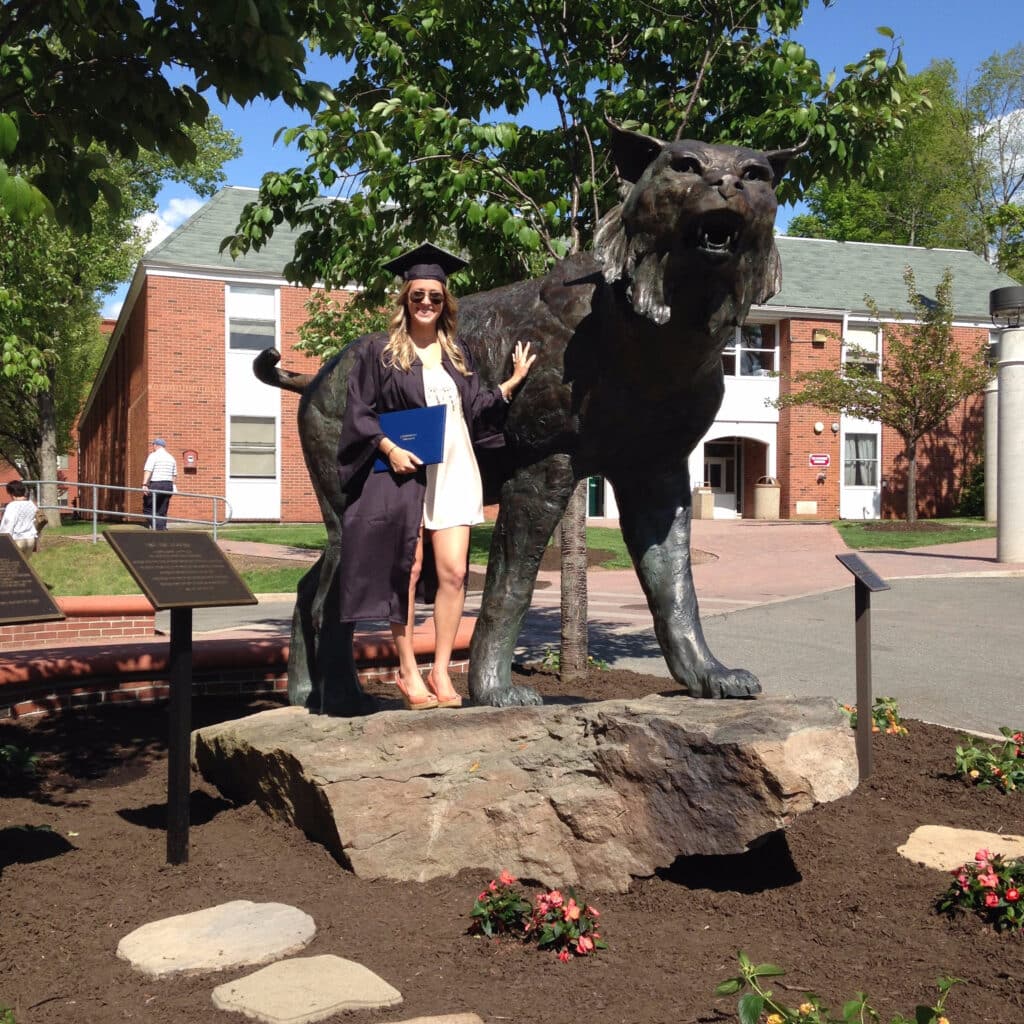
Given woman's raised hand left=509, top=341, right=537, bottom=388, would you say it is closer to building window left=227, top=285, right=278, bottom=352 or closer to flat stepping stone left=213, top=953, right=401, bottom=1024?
flat stepping stone left=213, top=953, right=401, bottom=1024

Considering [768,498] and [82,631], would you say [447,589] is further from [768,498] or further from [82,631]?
[768,498]

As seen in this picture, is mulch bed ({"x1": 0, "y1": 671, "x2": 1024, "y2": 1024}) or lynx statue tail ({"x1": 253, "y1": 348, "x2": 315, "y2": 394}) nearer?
mulch bed ({"x1": 0, "y1": 671, "x2": 1024, "y2": 1024})

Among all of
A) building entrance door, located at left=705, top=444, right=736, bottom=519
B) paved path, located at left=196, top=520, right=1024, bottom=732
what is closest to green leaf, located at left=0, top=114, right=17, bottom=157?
paved path, located at left=196, top=520, right=1024, bottom=732

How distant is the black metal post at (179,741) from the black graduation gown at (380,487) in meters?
0.60

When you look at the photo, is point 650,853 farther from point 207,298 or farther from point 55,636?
point 207,298

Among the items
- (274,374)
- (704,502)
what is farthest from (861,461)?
(274,374)

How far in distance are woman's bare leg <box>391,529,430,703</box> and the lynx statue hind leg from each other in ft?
0.76

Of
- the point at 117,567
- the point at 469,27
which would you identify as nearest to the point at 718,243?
the point at 469,27

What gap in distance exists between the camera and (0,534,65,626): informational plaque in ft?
11.6

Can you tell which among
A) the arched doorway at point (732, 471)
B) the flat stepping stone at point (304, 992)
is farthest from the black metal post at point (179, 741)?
the arched doorway at point (732, 471)

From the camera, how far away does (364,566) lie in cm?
409

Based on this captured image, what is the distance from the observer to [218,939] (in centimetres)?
328

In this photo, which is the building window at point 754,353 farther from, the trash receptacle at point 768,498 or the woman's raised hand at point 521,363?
the woman's raised hand at point 521,363

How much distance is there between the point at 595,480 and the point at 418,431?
25620 mm
